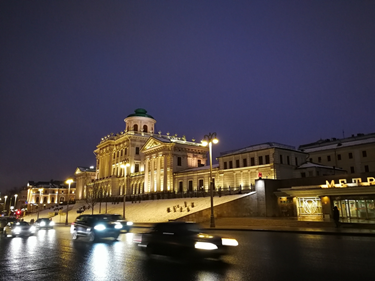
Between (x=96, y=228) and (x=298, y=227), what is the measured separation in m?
16.7

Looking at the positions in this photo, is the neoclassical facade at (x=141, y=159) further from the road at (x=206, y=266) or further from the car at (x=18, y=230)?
the road at (x=206, y=266)

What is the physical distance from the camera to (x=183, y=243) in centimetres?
1127

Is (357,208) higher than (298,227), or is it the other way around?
(357,208)

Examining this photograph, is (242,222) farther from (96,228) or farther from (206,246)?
(206,246)

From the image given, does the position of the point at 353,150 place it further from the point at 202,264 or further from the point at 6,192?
the point at 6,192

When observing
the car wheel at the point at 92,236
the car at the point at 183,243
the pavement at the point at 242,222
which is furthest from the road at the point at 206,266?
the pavement at the point at 242,222

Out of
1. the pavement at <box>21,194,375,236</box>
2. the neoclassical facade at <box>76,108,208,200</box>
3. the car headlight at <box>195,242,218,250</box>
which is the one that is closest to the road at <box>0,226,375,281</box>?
the car headlight at <box>195,242,218,250</box>

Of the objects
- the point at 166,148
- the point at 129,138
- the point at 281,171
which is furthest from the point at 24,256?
the point at 129,138

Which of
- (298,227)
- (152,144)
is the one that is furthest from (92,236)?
(152,144)

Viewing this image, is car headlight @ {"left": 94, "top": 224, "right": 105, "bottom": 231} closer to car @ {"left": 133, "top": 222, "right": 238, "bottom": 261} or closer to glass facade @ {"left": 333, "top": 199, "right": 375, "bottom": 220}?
car @ {"left": 133, "top": 222, "right": 238, "bottom": 261}

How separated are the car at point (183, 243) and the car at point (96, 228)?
681 cm

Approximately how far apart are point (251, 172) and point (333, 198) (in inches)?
913

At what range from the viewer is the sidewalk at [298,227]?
69.0 feet

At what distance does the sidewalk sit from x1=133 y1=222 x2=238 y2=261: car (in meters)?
12.5
